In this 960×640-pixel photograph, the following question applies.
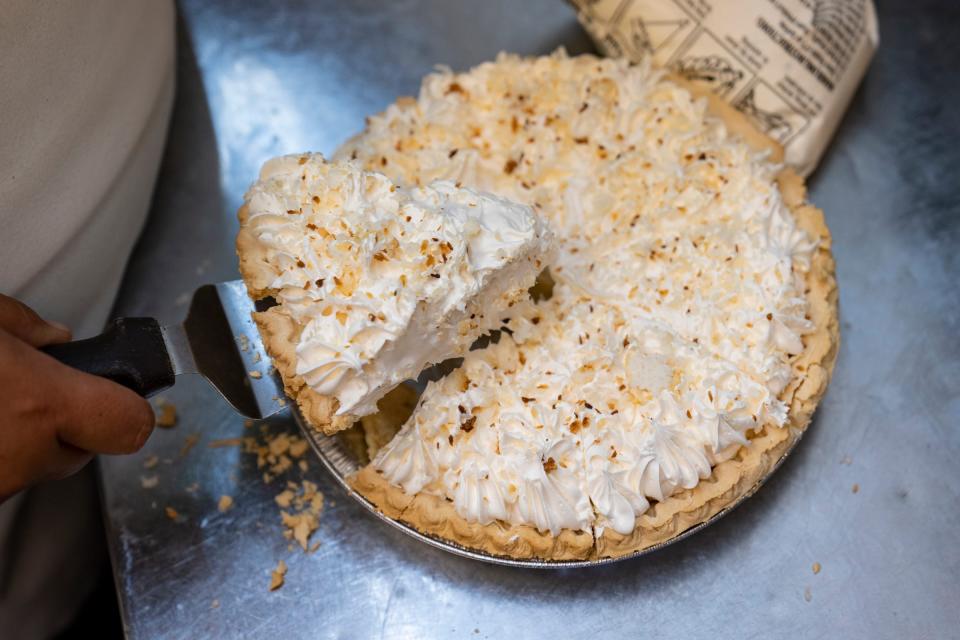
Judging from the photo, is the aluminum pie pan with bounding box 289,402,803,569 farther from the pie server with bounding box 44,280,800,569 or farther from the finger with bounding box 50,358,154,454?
the finger with bounding box 50,358,154,454

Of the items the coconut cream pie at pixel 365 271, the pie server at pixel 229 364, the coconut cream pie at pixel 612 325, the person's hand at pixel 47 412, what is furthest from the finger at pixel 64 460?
the coconut cream pie at pixel 612 325

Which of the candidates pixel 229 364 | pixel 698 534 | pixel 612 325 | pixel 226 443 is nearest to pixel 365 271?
pixel 229 364

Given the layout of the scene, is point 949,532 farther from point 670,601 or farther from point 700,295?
point 700,295

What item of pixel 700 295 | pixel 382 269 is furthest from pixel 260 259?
pixel 700 295

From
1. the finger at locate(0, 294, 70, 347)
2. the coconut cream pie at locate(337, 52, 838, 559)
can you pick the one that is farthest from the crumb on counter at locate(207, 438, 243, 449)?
the finger at locate(0, 294, 70, 347)

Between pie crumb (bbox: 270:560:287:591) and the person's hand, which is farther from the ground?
the person's hand

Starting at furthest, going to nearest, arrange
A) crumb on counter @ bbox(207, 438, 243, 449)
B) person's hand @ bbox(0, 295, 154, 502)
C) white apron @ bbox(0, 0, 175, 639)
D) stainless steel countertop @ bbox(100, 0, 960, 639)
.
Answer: crumb on counter @ bbox(207, 438, 243, 449), stainless steel countertop @ bbox(100, 0, 960, 639), white apron @ bbox(0, 0, 175, 639), person's hand @ bbox(0, 295, 154, 502)

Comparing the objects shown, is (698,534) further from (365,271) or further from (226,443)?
(226,443)
